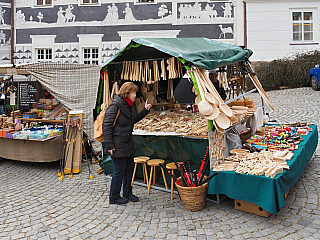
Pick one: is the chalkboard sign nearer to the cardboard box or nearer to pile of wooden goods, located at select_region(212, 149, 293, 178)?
pile of wooden goods, located at select_region(212, 149, 293, 178)

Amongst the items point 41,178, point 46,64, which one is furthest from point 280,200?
point 46,64

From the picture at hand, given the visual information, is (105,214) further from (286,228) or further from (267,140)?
(267,140)

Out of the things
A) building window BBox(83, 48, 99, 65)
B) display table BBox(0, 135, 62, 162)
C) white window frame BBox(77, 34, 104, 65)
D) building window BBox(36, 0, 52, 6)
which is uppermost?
building window BBox(36, 0, 52, 6)

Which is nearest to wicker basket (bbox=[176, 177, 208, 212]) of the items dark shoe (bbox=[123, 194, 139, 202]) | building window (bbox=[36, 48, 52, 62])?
dark shoe (bbox=[123, 194, 139, 202])

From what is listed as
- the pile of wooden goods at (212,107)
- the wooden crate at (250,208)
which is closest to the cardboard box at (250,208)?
the wooden crate at (250,208)

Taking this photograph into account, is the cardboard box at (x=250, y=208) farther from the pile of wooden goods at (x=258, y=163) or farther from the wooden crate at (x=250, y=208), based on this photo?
the pile of wooden goods at (x=258, y=163)

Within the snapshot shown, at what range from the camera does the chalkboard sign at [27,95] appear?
7.98m

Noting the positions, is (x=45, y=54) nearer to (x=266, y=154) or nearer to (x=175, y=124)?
(x=175, y=124)

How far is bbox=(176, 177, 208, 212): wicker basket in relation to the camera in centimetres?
393

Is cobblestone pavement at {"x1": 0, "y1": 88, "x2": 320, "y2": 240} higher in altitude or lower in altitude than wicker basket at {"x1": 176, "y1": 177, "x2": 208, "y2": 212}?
lower

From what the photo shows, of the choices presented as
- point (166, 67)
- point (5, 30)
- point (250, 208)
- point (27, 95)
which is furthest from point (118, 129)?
point (5, 30)

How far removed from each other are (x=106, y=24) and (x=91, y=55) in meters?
1.80

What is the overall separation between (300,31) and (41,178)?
15711 millimetres

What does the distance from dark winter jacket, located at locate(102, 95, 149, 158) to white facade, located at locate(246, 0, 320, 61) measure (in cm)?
1342
